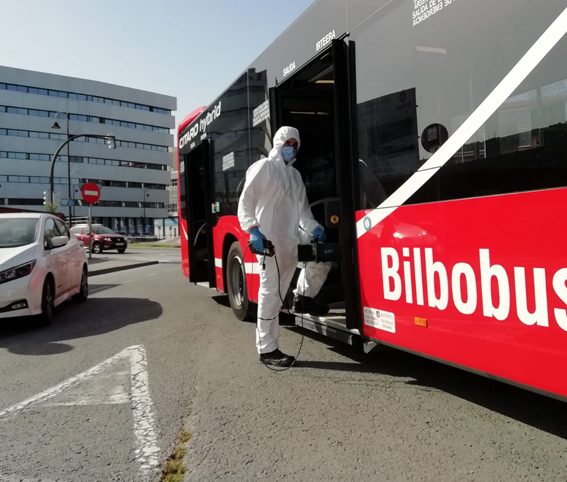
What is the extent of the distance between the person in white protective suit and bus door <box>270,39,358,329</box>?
40cm

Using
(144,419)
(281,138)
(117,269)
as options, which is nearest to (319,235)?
(281,138)

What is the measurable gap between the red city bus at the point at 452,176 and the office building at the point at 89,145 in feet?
192

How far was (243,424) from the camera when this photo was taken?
10.6ft

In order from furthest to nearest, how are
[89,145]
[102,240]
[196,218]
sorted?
[89,145] → [102,240] → [196,218]

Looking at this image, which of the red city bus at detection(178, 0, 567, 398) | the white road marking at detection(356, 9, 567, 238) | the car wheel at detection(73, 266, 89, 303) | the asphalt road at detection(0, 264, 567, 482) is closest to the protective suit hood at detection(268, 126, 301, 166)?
the red city bus at detection(178, 0, 567, 398)

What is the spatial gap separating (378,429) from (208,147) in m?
5.69

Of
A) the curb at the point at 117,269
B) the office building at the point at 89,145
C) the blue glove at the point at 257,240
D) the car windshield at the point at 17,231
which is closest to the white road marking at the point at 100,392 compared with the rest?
the blue glove at the point at 257,240

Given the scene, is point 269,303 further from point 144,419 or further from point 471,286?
point 471,286

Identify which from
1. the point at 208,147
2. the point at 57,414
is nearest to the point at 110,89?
the point at 208,147

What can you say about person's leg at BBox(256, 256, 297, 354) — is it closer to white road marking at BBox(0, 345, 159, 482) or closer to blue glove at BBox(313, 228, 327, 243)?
blue glove at BBox(313, 228, 327, 243)

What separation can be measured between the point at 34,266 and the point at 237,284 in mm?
2672

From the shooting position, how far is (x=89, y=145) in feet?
221

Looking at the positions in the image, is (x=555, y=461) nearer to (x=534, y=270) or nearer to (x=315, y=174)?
(x=534, y=270)

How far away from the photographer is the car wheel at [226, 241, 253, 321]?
6605 mm
